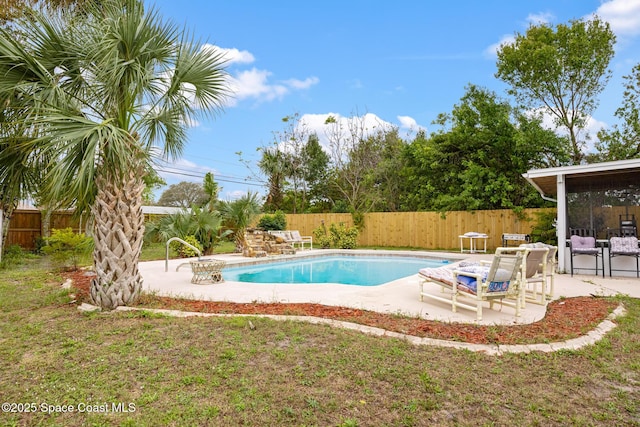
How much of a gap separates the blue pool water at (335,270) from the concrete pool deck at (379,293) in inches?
78.2

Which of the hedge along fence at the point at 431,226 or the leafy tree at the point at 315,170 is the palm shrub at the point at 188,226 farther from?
the leafy tree at the point at 315,170

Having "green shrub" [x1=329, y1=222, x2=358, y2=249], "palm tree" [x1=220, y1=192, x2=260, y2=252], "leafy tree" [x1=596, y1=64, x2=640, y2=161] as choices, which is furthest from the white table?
"palm tree" [x1=220, y1=192, x2=260, y2=252]

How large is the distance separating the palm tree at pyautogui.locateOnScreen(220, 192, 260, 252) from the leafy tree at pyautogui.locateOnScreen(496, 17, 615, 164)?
1342 cm

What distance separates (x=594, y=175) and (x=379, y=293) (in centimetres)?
→ 736

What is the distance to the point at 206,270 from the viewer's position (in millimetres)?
7488

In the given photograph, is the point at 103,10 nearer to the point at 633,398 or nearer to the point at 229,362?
the point at 229,362

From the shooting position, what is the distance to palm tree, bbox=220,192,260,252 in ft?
44.7

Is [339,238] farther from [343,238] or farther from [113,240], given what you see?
[113,240]

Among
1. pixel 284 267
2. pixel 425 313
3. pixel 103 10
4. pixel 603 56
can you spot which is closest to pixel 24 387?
pixel 425 313

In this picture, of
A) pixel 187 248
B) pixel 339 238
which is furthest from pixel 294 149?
pixel 187 248

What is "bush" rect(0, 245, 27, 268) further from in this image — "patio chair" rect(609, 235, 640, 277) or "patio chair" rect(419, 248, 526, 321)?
"patio chair" rect(609, 235, 640, 277)

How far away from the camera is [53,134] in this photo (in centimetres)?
406

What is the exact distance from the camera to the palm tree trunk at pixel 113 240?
505 cm

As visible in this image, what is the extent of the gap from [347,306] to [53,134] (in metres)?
4.17
